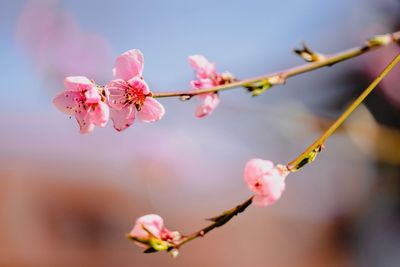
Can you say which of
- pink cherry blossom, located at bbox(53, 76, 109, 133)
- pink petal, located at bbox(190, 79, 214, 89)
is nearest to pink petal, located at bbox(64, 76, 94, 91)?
pink cherry blossom, located at bbox(53, 76, 109, 133)

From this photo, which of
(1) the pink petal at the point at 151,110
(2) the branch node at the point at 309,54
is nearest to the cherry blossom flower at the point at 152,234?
(1) the pink petal at the point at 151,110

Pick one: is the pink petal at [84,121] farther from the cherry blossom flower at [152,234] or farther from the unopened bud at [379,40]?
the unopened bud at [379,40]

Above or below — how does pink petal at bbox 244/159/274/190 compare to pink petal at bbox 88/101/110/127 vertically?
below

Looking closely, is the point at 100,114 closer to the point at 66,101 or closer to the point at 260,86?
the point at 66,101

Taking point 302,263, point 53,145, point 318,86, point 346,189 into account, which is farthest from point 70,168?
point 318,86

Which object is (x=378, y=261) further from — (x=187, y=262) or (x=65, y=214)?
(x=65, y=214)

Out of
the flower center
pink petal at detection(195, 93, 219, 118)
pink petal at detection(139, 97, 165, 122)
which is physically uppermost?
the flower center

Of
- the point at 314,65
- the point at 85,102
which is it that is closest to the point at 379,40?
the point at 314,65

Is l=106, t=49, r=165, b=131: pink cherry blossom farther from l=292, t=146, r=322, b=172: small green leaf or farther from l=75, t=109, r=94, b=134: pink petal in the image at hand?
l=292, t=146, r=322, b=172: small green leaf
